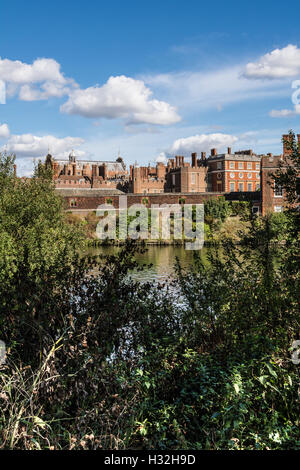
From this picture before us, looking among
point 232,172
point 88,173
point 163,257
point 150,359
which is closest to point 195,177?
point 232,172

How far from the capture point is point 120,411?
479cm

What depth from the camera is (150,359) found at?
5.98 m

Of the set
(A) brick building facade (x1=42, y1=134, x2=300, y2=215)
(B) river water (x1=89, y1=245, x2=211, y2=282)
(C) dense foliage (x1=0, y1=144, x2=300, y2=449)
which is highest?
(A) brick building facade (x1=42, y1=134, x2=300, y2=215)

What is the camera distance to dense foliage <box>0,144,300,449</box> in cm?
448

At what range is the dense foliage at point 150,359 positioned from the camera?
14.7 feet

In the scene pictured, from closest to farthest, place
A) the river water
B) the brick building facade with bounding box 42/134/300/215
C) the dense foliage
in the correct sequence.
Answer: the dense foliage
the river water
the brick building facade with bounding box 42/134/300/215

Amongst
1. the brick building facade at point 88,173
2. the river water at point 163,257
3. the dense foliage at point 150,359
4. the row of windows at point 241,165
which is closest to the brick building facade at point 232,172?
the row of windows at point 241,165

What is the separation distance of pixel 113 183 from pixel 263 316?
2633 inches

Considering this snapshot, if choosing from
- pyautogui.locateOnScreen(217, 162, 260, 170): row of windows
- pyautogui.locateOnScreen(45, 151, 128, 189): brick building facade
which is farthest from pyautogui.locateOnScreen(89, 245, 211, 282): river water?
pyautogui.locateOnScreen(45, 151, 128, 189): brick building facade

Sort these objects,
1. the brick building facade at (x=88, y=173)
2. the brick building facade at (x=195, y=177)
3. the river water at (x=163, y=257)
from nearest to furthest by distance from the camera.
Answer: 1. the river water at (x=163, y=257)
2. the brick building facade at (x=195, y=177)
3. the brick building facade at (x=88, y=173)

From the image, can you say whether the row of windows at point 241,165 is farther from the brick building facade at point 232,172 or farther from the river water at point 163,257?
the river water at point 163,257

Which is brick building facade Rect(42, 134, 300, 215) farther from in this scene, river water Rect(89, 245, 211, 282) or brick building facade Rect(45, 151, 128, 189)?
river water Rect(89, 245, 211, 282)

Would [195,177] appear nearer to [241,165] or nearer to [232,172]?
[232,172]
